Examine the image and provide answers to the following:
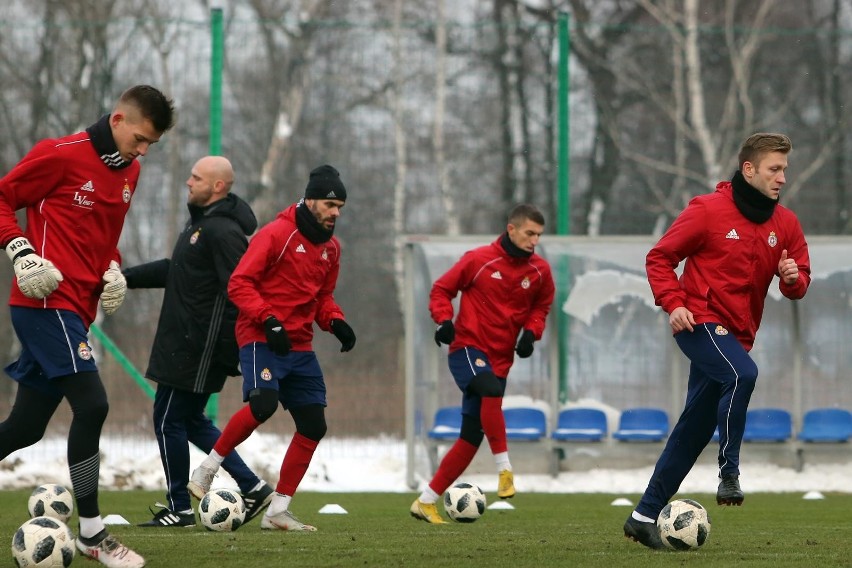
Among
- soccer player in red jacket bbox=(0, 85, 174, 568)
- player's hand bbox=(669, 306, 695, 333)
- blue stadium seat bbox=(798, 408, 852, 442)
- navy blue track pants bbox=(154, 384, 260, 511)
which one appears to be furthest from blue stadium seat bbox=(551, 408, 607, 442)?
soccer player in red jacket bbox=(0, 85, 174, 568)

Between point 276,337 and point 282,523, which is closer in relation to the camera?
point 276,337

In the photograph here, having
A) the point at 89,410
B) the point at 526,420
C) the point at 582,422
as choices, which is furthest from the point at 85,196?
the point at 582,422

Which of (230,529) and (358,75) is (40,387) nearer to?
(230,529)

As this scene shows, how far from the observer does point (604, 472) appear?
13.8 m

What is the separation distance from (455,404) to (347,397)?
1.12 metres

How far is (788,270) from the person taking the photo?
6.74m

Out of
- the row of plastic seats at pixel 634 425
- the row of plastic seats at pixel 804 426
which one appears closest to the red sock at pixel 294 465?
the row of plastic seats at pixel 634 425

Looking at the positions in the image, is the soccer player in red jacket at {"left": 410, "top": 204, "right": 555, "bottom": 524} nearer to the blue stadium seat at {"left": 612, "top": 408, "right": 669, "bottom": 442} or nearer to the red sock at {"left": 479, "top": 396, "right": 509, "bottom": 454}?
the red sock at {"left": 479, "top": 396, "right": 509, "bottom": 454}

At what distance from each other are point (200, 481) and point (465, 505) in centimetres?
184

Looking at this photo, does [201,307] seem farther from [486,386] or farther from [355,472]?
[355,472]

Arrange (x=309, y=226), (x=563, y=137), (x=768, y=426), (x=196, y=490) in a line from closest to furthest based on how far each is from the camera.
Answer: (x=196, y=490) < (x=309, y=226) < (x=768, y=426) < (x=563, y=137)

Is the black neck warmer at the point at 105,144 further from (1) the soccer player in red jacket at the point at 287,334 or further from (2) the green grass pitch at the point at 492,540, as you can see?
(2) the green grass pitch at the point at 492,540

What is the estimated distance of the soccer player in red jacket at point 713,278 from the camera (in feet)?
22.0

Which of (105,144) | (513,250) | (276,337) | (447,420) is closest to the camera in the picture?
(105,144)
